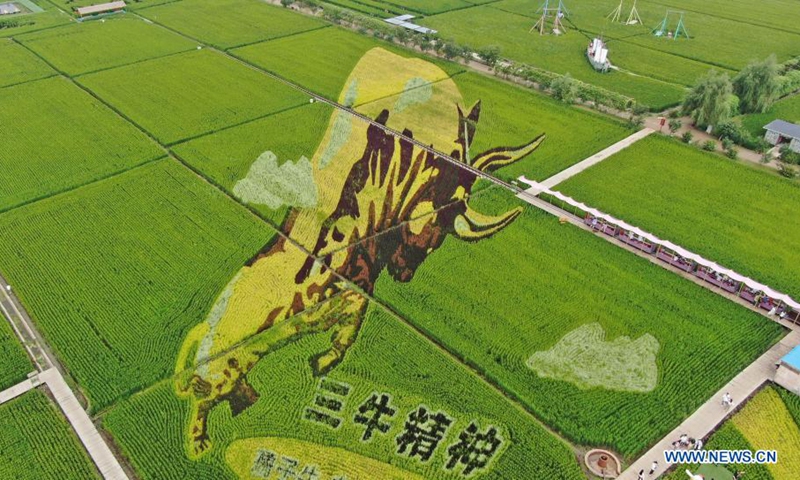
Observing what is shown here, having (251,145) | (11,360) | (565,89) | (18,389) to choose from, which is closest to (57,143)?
(251,145)

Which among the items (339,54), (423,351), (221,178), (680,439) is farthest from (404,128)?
(680,439)

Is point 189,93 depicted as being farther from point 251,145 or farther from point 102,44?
point 102,44

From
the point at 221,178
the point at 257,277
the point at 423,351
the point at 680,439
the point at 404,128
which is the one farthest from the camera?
the point at 404,128

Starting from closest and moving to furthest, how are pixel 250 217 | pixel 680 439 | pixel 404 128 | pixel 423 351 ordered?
pixel 680 439, pixel 423 351, pixel 250 217, pixel 404 128

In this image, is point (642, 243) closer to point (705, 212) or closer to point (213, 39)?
point (705, 212)

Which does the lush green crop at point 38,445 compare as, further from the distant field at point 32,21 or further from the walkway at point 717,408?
the distant field at point 32,21
